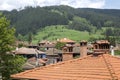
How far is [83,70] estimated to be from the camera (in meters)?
16.0

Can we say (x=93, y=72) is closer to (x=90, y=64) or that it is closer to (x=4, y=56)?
(x=90, y=64)

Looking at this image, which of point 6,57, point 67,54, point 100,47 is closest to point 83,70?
point 100,47

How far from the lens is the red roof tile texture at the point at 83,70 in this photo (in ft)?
48.0

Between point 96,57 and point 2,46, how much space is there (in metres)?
18.2

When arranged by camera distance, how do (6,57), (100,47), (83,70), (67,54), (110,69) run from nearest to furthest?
(110,69), (83,70), (100,47), (6,57), (67,54)

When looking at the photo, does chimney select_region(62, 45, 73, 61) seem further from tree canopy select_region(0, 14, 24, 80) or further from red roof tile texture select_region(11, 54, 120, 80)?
red roof tile texture select_region(11, 54, 120, 80)

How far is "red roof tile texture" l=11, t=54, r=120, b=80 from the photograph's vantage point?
14641 mm

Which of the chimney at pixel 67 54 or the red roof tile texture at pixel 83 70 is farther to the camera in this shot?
the chimney at pixel 67 54

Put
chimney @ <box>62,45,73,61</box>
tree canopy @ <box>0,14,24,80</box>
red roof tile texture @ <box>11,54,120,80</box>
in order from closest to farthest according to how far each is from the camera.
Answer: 1. red roof tile texture @ <box>11,54,120,80</box>
2. tree canopy @ <box>0,14,24,80</box>
3. chimney @ <box>62,45,73,61</box>

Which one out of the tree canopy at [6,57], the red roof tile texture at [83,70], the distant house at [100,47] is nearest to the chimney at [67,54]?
the tree canopy at [6,57]

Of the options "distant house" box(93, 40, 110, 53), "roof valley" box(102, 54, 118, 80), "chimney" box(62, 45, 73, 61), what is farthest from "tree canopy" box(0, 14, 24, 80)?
"roof valley" box(102, 54, 118, 80)

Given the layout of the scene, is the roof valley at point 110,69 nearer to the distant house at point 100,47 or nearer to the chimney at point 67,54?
the distant house at point 100,47

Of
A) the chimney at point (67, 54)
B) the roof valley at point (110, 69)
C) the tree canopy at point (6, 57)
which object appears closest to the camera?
the roof valley at point (110, 69)

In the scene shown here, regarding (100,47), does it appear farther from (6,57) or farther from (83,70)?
(6,57)
